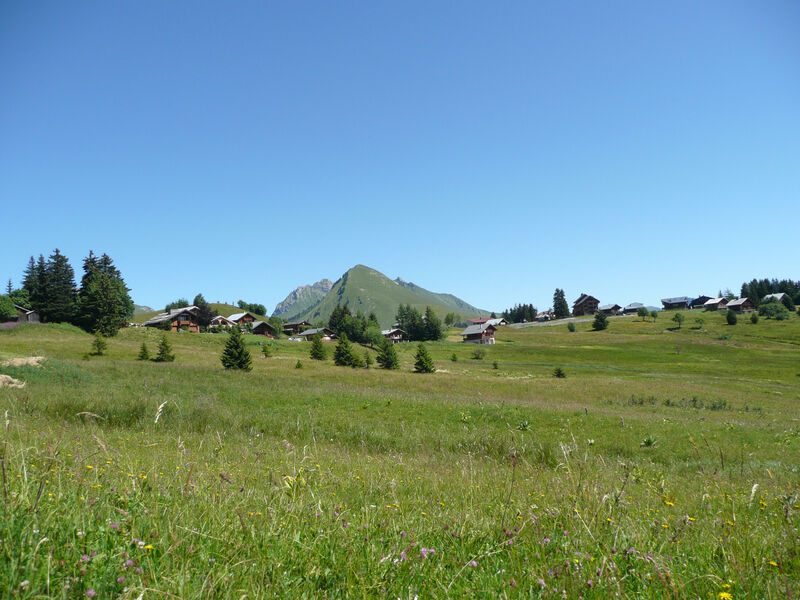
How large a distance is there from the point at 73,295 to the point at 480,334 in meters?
108

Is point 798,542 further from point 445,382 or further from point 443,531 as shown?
point 445,382

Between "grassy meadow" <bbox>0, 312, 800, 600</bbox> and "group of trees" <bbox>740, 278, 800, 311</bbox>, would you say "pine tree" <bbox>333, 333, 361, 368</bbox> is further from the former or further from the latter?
"group of trees" <bbox>740, 278, 800, 311</bbox>

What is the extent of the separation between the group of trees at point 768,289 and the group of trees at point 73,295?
220 m

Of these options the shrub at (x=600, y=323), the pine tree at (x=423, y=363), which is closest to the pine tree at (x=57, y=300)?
the pine tree at (x=423, y=363)

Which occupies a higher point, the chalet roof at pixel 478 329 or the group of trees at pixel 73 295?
the group of trees at pixel 73 295

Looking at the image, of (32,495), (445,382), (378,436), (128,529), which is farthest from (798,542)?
(445,382)

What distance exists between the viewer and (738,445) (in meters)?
17.9

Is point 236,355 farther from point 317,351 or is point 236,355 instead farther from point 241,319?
point 241,319

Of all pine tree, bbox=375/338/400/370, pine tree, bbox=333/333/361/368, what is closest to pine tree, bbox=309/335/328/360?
pine tree, bbox=333/333/361/368

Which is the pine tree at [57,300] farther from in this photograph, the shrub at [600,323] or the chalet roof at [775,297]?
the chalet roof at [775,297]

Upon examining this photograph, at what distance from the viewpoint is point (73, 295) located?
3711 inches

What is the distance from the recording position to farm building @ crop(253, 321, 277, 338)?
462ft

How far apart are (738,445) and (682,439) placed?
6.94 feet

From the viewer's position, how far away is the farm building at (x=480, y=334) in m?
139
